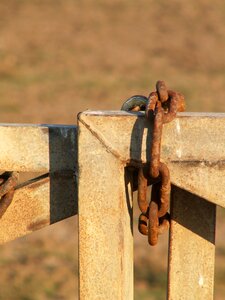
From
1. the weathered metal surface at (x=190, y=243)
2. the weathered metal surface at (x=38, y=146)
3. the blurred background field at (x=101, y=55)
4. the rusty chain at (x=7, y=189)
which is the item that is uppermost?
the blurred background field at (x=101, y=55)

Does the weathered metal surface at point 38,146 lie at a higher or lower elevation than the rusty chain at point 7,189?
higher

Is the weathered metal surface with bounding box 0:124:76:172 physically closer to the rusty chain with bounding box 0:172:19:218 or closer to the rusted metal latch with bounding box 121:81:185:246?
the rusty chain with bounding box 0:172:19:218

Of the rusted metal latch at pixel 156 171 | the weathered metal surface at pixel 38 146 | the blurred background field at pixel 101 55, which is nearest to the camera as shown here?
the rusted metal latch at pixel 156 171

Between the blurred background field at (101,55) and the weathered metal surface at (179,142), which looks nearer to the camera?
the weathered metal surface at (179,142)

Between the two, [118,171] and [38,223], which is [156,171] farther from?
[38,223]

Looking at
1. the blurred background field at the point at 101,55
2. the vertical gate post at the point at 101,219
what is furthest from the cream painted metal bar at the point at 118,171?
the blurred background field at the point at 101,55

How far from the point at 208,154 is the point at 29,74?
42.3 ft

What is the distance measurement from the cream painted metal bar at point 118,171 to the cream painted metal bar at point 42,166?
0.13 m

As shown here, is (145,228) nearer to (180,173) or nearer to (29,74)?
(180,173)

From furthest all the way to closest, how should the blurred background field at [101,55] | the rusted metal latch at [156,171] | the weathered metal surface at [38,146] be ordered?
the blurred background field at [101,55] → the weathered metal surface at [38,146] → the rusted metal latch at [156,171]

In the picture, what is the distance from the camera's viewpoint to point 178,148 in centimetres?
157

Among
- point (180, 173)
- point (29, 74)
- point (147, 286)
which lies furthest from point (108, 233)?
point (29, 74)

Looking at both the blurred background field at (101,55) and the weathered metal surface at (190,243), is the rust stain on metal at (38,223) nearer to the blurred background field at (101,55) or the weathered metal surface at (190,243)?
the weathered metal surface at (190,243)

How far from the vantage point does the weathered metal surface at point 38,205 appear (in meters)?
1.78
